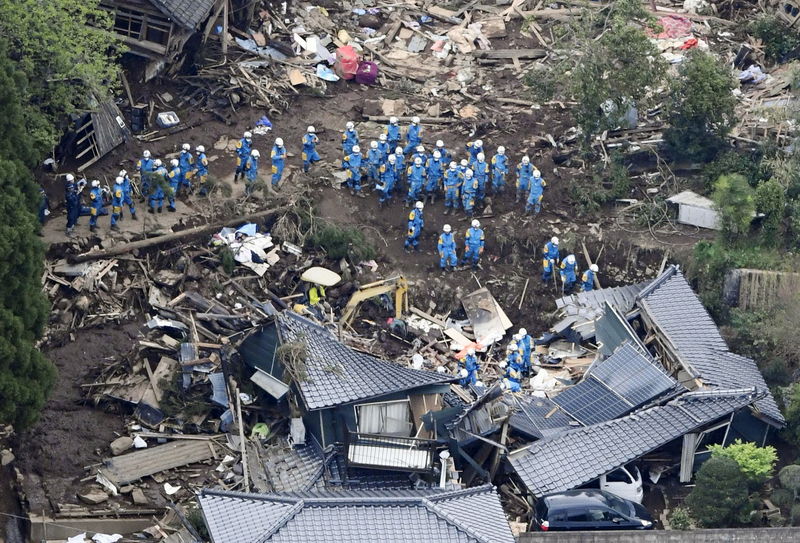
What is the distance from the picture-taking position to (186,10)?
4584 cm

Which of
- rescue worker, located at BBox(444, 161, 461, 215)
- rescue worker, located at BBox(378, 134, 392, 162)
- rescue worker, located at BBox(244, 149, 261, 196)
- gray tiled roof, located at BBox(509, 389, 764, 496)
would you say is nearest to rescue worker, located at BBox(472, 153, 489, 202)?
rescue worker, located at BBox(444, 161, 461, 215)

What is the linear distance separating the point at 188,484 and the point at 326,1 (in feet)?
60.2

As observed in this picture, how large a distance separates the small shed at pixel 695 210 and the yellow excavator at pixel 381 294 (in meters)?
6.48

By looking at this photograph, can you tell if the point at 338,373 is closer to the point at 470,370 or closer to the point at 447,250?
the point at 470,370

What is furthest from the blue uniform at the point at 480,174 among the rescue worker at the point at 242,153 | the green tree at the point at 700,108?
the rescue worker at the point at 242,153

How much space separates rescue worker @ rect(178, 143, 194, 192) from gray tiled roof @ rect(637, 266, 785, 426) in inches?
401

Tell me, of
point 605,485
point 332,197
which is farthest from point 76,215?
point 605,485

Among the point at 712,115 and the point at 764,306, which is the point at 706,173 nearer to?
Result: the point at 712,115

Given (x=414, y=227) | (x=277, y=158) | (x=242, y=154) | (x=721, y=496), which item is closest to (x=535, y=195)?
(x=414, y=227)

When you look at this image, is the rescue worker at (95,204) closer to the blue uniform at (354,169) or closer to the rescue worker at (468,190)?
the blue uniform at (354,169)

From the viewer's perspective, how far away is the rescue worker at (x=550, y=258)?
4275cm

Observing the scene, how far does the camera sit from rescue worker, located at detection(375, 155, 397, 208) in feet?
143

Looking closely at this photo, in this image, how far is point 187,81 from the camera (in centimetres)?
4722

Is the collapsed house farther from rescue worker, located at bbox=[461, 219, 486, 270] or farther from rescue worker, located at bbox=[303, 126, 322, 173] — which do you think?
rescue worker, located at bbox=[303, 126, 322, 173]
